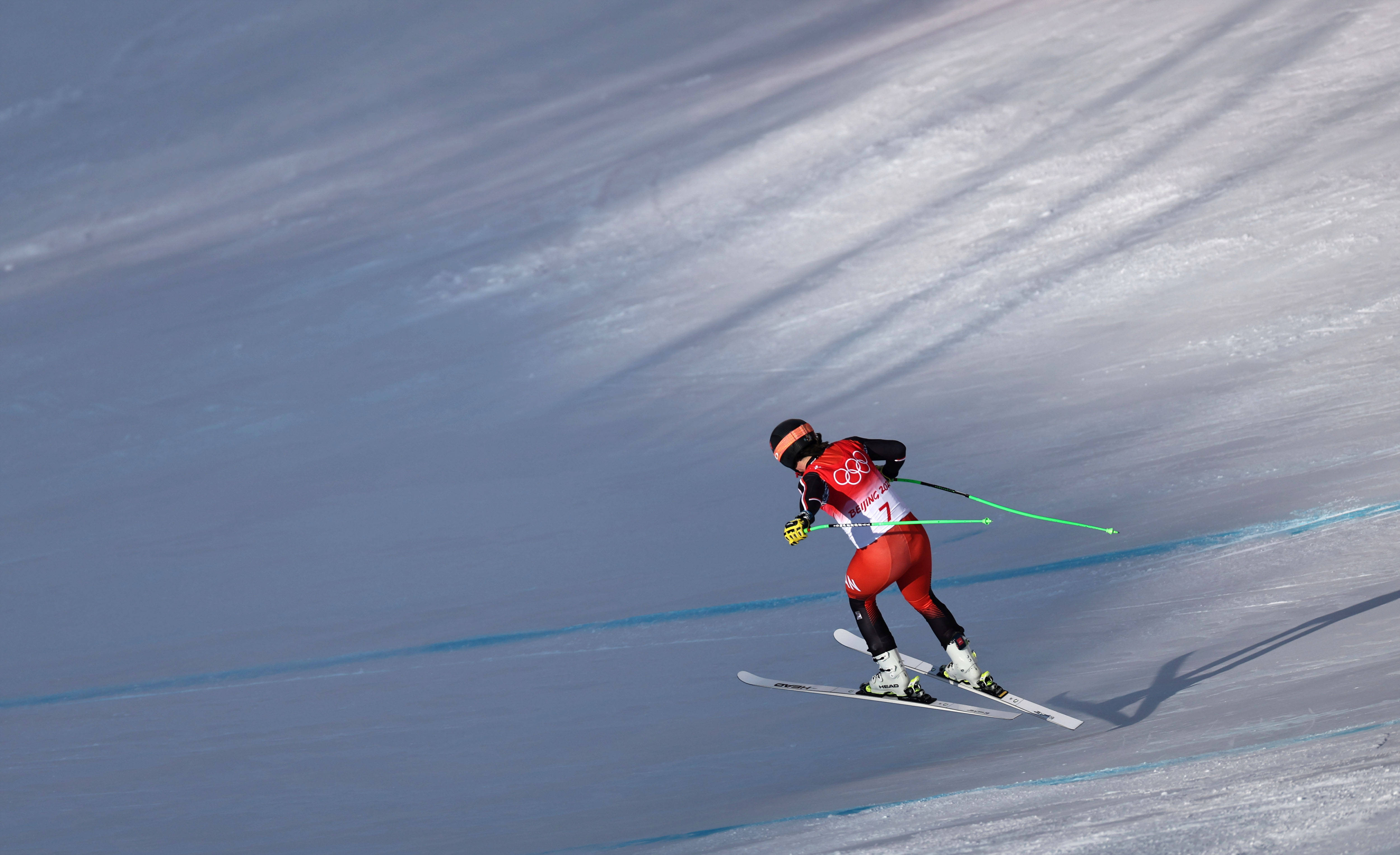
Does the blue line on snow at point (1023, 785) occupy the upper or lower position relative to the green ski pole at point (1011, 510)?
lower

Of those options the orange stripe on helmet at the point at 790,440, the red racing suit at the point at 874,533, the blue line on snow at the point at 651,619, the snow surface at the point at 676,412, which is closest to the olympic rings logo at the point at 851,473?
the red racing suit at the point at 874,533

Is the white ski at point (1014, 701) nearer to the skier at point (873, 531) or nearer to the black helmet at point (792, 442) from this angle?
the skier at point (873, 531)

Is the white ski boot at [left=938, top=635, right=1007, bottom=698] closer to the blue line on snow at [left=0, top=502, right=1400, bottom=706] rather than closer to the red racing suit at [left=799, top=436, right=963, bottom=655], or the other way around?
the red racing suit at [left=799, top=436, right=963, bottom=655]

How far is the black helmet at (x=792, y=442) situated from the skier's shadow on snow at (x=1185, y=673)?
1008 millimetres

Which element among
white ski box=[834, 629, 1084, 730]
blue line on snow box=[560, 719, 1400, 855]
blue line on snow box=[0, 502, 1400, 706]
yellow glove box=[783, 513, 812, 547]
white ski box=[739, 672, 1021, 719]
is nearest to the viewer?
blue line on snow box=[560, 719, 1400, 855]

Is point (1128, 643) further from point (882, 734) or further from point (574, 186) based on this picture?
point (574, 186)

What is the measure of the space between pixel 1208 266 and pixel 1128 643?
139 inches

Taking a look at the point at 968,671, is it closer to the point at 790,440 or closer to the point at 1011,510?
the point at 1011,510

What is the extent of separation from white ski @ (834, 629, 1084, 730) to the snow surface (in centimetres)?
7

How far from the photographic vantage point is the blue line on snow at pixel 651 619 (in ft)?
13.9

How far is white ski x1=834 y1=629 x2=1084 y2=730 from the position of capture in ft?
11.1

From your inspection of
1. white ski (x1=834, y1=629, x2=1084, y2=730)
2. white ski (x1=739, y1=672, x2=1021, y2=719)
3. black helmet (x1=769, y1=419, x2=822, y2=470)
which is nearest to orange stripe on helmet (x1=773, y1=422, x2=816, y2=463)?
black helmet (x1=769, y1=419, x2=822, y2=470)

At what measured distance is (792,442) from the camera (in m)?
3.42

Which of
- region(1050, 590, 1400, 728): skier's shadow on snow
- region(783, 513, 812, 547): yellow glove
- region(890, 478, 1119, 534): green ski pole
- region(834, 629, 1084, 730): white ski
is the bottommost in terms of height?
region(1050, 590, 1400, 728): skier's shadow on snow
